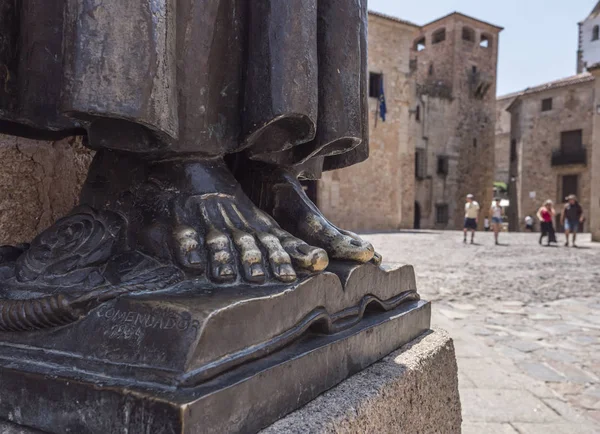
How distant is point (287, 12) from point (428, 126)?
26.9 meters

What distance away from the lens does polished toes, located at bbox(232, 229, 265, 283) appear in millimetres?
940

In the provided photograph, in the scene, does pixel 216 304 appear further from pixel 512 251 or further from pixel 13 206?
pixel 512 251

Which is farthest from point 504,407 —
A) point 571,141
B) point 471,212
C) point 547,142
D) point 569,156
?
point 547,142

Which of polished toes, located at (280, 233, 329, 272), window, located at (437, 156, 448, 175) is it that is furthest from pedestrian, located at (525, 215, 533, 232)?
polished toes, located at (280, 233, 329, 272)

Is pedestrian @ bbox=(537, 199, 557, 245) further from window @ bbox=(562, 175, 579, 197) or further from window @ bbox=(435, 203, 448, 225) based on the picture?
window @ bbox=(562, 175, 579, 197)

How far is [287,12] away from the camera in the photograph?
1042mm

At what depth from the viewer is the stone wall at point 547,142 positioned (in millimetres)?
26391

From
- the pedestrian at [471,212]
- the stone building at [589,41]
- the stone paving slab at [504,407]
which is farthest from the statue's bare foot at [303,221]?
the stone building at [589,41]

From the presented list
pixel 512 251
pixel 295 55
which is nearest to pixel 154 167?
pixel 295 55

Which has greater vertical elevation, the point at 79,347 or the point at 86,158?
the point at 86,158

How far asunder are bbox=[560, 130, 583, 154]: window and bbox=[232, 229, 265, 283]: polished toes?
29.6 m

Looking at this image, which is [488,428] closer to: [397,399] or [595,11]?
[397,399]

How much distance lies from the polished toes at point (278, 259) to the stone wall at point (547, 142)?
2895 cm

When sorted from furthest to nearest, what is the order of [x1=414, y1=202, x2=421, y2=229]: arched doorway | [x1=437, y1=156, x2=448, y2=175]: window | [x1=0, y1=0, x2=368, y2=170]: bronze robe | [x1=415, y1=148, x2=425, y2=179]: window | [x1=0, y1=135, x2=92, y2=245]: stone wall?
[x1=437, y1=156, x2=448, y2=175]: window
[x1=414, y1=202, x2=421, y2=229]: arched doorway
[x1=415, y1=148, x2=425, y2=179]: window
[x1=0, y1=135, x2=92, y2=245]: stone wall
[x1=0, y1=0, x2=368, y2=170]: bronze robe
